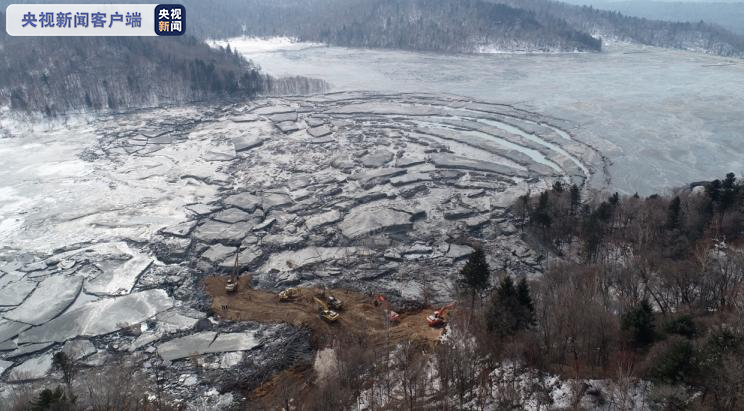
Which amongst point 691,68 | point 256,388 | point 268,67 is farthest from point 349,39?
point 256,388

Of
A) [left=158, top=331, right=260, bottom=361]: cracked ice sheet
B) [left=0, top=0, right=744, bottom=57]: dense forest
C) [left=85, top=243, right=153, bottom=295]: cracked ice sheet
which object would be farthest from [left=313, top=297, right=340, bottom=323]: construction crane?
[left=0, top=0, right=744, bottom=57]: dense forest

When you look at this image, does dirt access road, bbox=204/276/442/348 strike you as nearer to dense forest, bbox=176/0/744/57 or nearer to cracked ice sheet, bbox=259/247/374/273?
cracked ice sheet, bbox=259/247/374/273

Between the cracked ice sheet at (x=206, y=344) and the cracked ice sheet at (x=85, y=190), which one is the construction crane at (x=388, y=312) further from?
the cracked ice sheet at (x=85, y=190)

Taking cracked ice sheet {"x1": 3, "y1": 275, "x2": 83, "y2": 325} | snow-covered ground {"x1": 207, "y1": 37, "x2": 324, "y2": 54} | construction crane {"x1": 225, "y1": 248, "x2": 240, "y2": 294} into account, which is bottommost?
cracked ice sheet {"x1": 3, "y1": 275, "x2": 83, "y2": 325}

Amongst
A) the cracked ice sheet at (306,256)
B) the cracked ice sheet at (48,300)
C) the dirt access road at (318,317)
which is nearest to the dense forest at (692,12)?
the cracked ice sheet at (306,256)

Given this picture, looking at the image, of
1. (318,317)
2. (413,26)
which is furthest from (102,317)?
(413,26)

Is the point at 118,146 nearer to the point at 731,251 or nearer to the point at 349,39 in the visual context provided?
the point at 731,251

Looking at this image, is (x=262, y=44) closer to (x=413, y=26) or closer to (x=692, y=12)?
(x=413, y=26)
